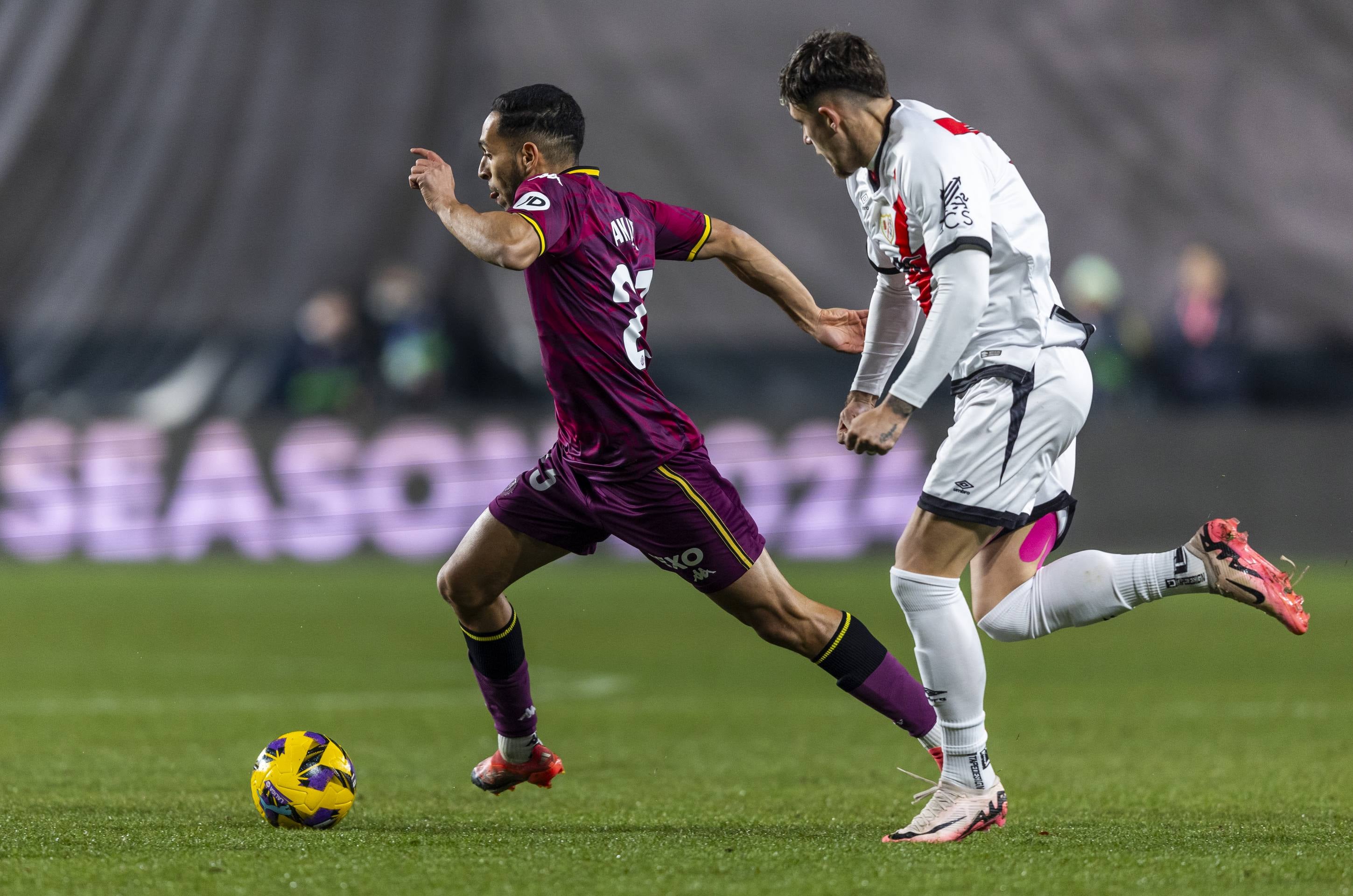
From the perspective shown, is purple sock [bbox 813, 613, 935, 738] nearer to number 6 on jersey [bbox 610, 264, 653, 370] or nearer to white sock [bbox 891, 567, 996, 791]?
white sock [bbox 891, 567, 996, 791]

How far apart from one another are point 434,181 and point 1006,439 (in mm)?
1782

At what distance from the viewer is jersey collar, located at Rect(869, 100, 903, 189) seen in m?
4.72

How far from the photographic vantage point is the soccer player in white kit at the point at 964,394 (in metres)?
4.55

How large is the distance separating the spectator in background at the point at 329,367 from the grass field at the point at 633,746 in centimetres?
214

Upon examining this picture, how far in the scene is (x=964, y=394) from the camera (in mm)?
4828

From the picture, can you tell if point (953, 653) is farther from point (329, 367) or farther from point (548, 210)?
point (329, 367)

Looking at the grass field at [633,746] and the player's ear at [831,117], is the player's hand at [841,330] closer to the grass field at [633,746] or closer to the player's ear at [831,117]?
the player's ear at [831,117]

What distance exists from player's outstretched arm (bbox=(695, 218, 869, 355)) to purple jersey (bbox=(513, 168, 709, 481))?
38cm

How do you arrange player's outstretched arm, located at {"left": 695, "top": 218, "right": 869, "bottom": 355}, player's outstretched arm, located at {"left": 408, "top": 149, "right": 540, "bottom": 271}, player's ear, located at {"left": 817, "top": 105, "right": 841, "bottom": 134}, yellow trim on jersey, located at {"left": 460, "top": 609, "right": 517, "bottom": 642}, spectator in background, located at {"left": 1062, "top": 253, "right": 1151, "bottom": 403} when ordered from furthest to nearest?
spectator in background, located at {"left": 1062, "top": 253, "right": 1151, "bottom": 403} → yellow trim on jersey, located at {"left": 460, "top": 609, "right": 517, "bottom": 642} → player's outstretched arm, located at {"left": 695, "top": 218, "right": 869, "bottom": 355} → player's ear, located at {"left": 817, "top": 105, "right": 841, "bottom": 134} → player's outstretched arm, located at {"left": 408, "top": 149, "right": 540, "bottom": 271}

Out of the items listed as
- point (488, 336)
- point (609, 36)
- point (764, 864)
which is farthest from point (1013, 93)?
point (764, 864)

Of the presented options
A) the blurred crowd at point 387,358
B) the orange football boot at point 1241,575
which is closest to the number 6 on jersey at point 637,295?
the orange football boot at point 1241,575

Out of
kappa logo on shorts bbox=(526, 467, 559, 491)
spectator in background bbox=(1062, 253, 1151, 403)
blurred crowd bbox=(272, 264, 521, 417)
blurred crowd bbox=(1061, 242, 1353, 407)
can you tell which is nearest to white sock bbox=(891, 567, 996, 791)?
kappa logo on shorts bbox=(526, 467, 559, 491)

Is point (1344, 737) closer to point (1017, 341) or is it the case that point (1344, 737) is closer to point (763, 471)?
point (1017, 341)

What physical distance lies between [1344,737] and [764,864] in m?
3.97
